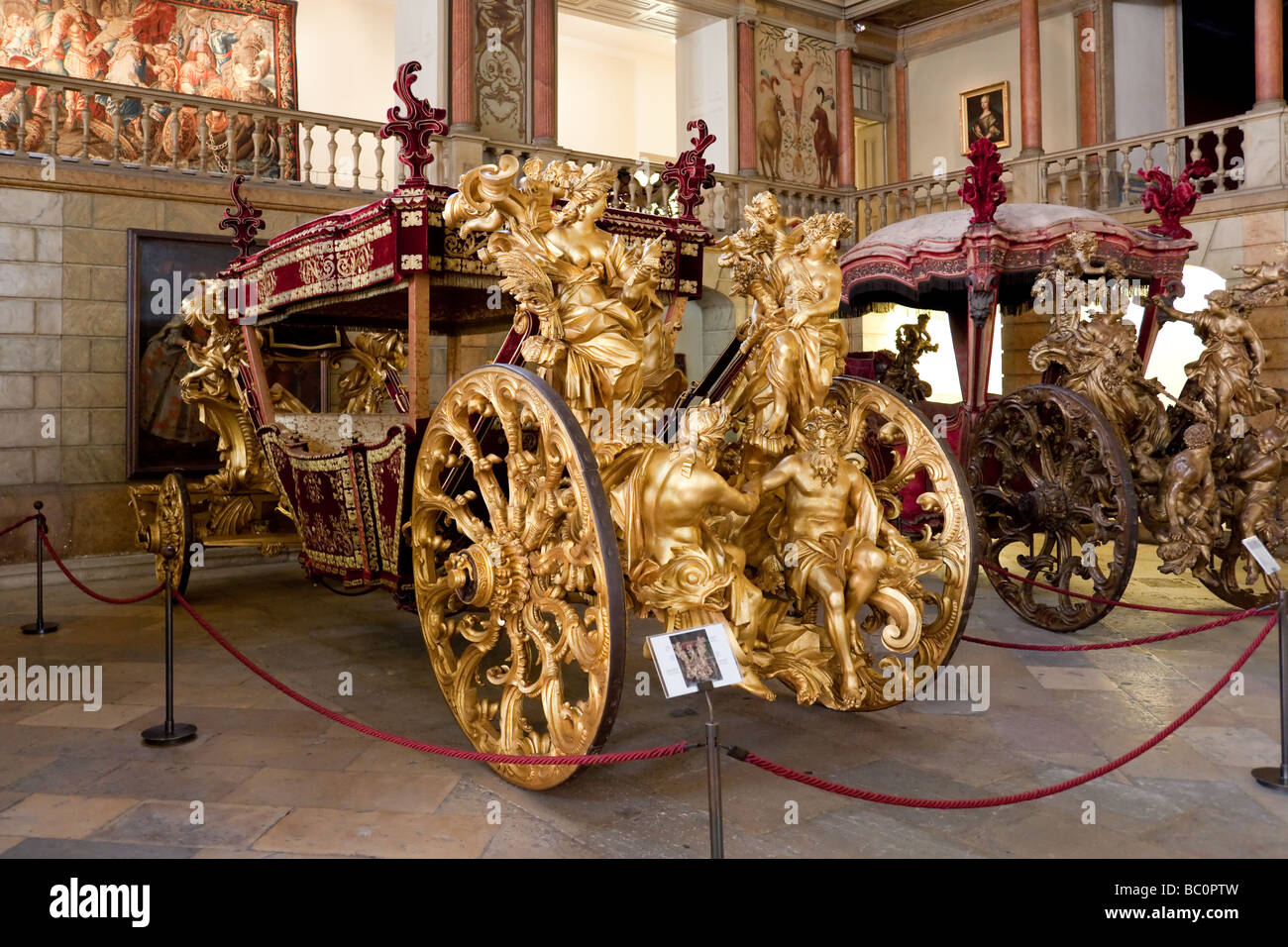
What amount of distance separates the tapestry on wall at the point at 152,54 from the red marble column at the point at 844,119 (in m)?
7.72

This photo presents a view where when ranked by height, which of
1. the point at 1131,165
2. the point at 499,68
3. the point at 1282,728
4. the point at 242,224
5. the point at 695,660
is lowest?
the point at 1282,728

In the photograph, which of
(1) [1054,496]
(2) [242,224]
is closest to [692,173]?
(1) [1054,496]

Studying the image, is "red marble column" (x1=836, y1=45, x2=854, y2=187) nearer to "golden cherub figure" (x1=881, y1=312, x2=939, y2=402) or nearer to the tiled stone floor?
"golden cherub figure" (x1=881, y1=312, x2=939, y2=402)

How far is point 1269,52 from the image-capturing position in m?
10.7

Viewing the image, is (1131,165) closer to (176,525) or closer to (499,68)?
(499,68)

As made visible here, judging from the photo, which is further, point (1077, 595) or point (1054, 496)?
point (1054, 496)

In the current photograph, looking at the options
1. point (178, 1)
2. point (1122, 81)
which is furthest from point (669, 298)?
point (1122, 81)

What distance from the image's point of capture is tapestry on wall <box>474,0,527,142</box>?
460 inches

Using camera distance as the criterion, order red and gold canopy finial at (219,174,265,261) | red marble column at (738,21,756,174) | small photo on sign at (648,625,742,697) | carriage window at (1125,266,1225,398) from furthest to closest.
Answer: red marble column at (738,21,756,174) < carriage window at (1125,266,1225,398) < red and gold canopy finial at (219,174,265,261) < small photo on sign at (648,625,742,697)

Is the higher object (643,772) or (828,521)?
(828,521)

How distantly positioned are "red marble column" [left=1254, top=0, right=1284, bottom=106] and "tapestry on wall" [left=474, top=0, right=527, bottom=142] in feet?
26.8

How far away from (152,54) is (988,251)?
419 inches

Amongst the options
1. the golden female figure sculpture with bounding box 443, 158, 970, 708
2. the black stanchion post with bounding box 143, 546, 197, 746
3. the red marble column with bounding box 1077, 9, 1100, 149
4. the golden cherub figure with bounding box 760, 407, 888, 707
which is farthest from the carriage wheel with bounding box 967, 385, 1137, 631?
the red marble column with bounding box 1077, 9, 1100, 149

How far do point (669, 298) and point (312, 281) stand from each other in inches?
71.1
